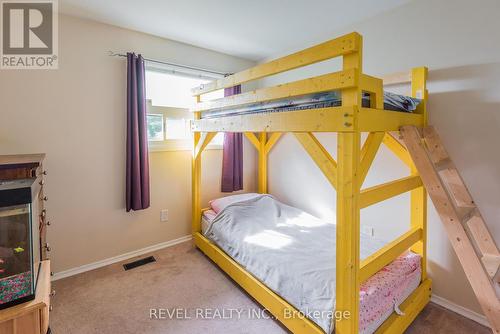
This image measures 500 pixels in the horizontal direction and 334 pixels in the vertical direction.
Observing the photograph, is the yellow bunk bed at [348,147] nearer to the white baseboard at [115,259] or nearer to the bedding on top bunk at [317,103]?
the bedding on top bunk at [317,103]

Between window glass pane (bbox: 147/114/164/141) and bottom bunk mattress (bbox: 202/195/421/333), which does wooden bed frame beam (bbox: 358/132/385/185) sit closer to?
bottom bunk mattress (bbox: 202/195/421/333)

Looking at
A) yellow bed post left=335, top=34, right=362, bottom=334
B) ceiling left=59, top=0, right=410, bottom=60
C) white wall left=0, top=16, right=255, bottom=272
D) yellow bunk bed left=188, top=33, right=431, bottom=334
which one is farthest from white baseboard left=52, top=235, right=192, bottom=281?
ceiling left=59, top=0, right=410, bottom=60

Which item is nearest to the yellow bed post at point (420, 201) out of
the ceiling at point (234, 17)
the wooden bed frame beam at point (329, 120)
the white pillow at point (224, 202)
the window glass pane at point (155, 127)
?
the wooden bed frame beam at point (329, 120)

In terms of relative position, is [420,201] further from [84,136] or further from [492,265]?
[84,136]

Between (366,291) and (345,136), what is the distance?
0.92m

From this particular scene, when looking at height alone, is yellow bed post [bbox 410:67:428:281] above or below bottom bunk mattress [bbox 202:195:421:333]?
above

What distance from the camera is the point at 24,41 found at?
2.06 meters

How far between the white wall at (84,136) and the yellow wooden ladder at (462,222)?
2370 millimetres

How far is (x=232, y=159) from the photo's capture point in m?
3.18

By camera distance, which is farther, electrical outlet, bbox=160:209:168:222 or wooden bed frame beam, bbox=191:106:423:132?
electrical outlet, bbox=160:209:168:222

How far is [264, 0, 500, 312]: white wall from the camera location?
1.66 m

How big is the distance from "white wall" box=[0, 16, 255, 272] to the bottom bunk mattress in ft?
2.91

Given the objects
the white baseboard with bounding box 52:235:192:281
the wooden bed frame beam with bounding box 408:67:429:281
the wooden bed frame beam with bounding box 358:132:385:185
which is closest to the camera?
the wooden bed frame beam with bounding box 358:132:385:185

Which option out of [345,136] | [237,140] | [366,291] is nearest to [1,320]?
[345,136]
